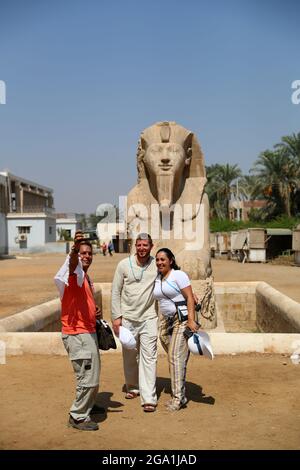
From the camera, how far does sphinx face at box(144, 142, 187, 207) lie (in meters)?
6.61

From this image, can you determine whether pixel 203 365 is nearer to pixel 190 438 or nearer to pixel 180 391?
pixel 180 391

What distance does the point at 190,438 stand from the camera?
330 cm

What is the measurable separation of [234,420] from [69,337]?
1.26m

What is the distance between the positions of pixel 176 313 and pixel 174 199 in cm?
307

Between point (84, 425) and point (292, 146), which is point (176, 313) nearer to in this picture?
point (84, 425)

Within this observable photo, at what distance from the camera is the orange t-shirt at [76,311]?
3.60m

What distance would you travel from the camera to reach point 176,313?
3.99m

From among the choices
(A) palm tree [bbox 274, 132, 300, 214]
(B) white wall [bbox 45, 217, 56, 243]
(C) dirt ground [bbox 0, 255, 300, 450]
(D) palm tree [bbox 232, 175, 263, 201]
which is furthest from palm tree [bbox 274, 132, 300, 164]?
(C) dirt ground [bbox 0, 255, 300, 450]

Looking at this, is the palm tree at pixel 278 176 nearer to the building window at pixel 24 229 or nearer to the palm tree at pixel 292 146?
the palm tree at pixel 292 146

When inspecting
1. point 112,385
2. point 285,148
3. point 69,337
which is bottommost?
point 112,385

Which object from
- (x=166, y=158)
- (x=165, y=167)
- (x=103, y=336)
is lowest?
(x=103, y=336)

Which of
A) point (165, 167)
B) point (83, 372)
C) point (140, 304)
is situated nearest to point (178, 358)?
point (140, 304)
